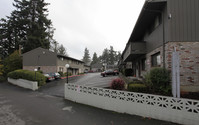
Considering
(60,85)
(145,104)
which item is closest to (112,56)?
(60,85)

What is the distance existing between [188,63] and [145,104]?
159 inches

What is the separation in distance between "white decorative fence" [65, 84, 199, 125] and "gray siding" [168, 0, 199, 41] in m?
3.82

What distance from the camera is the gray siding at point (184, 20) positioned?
5.38 meters

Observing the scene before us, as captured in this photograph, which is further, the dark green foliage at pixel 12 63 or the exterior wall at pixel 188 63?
the dark green foliage at pixel 12 63

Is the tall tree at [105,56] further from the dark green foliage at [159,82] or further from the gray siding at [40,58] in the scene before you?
the dark green foliage at [159,82]

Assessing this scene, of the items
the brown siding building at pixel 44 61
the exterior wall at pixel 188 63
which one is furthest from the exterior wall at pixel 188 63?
the brown siding building at pixel 44 61

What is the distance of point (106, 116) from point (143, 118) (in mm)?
1461

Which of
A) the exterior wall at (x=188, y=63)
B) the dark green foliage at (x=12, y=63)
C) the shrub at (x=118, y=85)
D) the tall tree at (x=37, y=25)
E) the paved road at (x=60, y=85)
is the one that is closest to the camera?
the exterior wall at (x=188, y=63)

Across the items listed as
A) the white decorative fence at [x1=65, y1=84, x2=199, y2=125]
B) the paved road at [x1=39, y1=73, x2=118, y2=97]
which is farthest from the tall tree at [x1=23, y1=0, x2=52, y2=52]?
the white decorative fence at [x1=65, y1=84, x2=199, y2=125]

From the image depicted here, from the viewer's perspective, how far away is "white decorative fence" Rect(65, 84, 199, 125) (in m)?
3.15

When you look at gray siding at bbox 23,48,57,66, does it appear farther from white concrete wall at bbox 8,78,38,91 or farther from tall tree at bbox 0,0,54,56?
white concrete wall at bbox 8,78,38,91

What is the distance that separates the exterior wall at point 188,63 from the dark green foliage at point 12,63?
32276 mm

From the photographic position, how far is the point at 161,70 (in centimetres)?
521

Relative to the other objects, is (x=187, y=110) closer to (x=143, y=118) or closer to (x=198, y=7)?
(x=143, y=118)
